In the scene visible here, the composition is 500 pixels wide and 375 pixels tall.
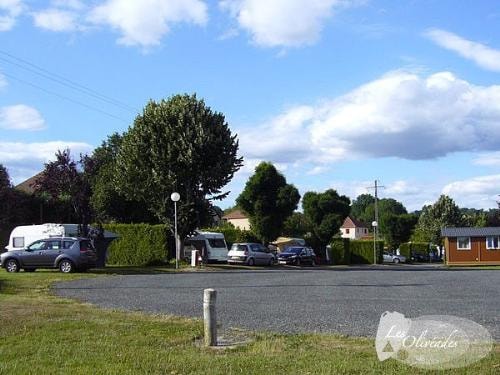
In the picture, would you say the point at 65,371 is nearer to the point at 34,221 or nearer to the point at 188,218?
the point at 188,218

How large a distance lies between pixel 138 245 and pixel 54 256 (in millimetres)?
13769

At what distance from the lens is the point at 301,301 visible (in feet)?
50.6

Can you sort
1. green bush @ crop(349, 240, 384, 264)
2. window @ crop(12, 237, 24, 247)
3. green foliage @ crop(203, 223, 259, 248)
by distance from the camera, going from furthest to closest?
1. green bush @ crop(349, 240, 384, 264)
2. green foliage @ crop(203, 223, 259, 248)
3. window @ crop(12, 237, 24, 247)

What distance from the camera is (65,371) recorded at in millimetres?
7691

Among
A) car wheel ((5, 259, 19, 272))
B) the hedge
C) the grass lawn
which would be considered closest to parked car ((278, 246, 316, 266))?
car wheel ((5, 259, 19, 272))

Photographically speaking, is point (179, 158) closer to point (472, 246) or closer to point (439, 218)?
point (472, 246)

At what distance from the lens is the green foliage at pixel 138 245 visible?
41344 millimetres

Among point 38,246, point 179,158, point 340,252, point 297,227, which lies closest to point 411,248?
point 297,227

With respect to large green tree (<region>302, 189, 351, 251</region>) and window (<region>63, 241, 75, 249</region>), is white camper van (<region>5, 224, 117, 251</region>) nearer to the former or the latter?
window (<region>63, 241, 75, 249</region>)

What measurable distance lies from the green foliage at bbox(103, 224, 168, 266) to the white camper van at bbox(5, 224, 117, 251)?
18.6ft

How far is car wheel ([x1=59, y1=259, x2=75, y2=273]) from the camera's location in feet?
91.8

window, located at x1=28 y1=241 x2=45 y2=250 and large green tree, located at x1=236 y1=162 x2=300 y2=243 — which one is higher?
large green tree, located at x1=236 y1=162 x2=300 y2=243

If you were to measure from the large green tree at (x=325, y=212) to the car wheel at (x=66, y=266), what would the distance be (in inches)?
1693

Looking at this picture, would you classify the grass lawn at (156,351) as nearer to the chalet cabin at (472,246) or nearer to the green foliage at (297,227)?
the chalet cabin at (472,246)
